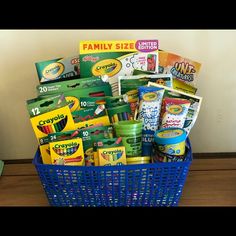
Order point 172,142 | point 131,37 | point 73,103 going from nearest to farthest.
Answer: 1. point 172,142
2. point 73,103
3. point 131,37

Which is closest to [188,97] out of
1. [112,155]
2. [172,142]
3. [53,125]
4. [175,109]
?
[175,109]

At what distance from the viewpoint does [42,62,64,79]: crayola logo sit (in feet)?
3.35

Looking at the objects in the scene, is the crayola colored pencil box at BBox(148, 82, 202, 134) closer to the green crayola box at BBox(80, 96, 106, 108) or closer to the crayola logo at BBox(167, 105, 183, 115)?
the crayola logo at BBox(167, 105, 183, 115)

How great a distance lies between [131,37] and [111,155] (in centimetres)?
42

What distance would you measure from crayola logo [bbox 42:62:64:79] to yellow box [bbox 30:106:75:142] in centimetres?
14

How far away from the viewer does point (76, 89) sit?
99 centimetres

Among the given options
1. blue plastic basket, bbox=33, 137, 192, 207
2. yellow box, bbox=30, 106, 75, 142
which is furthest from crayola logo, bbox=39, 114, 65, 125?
blue plastic basket, bbox=33, 137, 192, 207

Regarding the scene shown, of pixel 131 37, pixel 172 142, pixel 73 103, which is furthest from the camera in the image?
pixel 131 37

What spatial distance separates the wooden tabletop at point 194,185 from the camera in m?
1.00

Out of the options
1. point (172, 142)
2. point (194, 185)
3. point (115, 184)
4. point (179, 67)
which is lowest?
point (194, 185)

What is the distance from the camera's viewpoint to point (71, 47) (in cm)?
115

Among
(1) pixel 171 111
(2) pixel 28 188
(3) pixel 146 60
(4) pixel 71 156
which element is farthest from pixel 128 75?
(2) pixel 28 188

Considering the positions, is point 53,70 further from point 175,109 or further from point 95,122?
point 175,109
